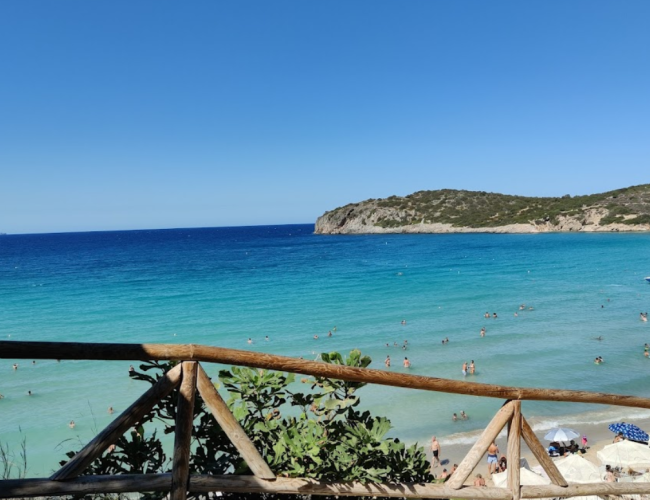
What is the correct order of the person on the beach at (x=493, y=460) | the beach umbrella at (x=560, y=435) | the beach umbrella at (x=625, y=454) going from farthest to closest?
1. the beach umbrella at (x=560, y=435)
2. the beach umbrella at (x=625, y=454)
3. the person on the beach at (x=493, y=460)

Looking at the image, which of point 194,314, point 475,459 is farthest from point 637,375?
point 194,314

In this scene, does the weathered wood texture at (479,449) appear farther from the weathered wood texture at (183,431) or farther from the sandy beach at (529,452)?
the sandy beach at (529,452)

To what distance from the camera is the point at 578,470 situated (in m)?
10.4

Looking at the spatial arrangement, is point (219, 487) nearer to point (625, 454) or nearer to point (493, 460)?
point (493, 460)

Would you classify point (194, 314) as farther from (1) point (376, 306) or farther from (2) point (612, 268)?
(2) point (612, 268)

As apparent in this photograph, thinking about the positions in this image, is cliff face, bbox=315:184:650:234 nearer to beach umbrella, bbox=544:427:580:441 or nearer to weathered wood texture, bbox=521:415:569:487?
beach umbrella, bbox=544:427:580:441

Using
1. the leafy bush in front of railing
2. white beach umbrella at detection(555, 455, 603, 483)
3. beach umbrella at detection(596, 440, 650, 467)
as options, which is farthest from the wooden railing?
beach umbrella at detection(596, 440, 650, 467)

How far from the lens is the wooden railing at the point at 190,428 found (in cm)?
188

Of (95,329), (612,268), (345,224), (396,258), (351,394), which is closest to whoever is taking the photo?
(351,394)

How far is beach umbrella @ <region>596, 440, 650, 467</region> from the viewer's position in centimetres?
1097

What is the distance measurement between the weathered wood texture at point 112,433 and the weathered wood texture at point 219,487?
0.20ft

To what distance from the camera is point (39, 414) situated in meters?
15.4

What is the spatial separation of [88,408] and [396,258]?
181ft

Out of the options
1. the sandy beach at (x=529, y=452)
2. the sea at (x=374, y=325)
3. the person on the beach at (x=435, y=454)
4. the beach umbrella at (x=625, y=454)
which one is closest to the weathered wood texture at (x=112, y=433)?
the sea at (x=374, y=325)
